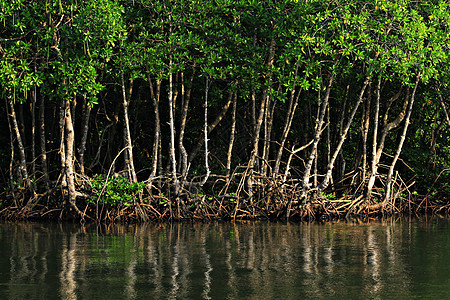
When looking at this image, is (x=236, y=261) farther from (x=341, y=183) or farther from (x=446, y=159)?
(x=446, y=159)

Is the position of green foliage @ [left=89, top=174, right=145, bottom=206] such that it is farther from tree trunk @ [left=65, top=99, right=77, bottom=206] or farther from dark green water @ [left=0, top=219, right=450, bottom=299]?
dark green water @ [left=0, top=219, right=450, bottom=299]

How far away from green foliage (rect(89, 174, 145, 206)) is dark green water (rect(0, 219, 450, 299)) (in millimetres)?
622

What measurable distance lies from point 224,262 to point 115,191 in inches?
259

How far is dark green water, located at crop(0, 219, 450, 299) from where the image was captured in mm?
9148

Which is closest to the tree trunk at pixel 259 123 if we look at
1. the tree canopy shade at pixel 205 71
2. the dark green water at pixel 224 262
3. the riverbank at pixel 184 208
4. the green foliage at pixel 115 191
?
the tree canopy shade at pixel 205 71

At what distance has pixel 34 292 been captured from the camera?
9016mm

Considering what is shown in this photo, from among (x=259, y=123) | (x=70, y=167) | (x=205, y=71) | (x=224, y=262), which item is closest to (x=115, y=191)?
(x=70, y=167)

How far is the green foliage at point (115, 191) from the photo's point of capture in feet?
56.7

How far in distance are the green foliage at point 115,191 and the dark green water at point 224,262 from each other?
24.5 inches

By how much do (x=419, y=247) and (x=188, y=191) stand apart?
6228 mm

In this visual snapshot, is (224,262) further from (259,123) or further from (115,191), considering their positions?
(259,123)

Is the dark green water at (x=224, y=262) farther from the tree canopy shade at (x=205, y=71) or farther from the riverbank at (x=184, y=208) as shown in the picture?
the tree canopy shade at (x=205, y=71)

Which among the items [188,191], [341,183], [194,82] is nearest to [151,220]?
[188,191]

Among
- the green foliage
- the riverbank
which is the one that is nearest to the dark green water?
the green foliage
